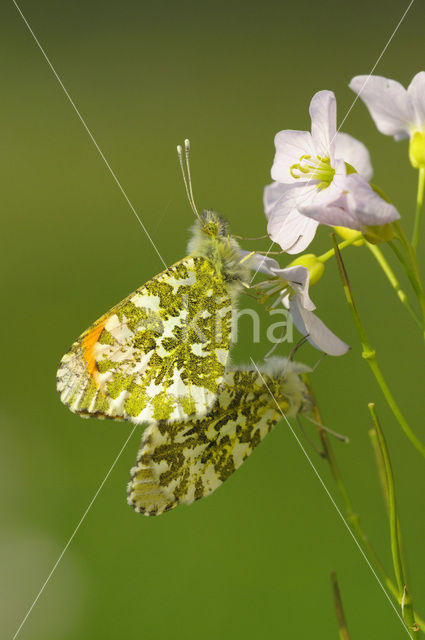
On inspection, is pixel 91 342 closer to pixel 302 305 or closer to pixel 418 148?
pixel 302 305

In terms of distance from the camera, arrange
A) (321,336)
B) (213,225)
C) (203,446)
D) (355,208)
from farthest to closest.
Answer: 1. (213,225)
2. (203,446)
3. (321,336)
4. (355,208)

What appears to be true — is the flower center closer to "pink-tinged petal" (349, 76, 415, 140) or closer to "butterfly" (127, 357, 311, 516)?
"pink-tinged petal" (349, 76, 415, 140)

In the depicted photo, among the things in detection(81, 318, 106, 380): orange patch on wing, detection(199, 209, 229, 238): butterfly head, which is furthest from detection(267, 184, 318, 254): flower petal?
detection(81, 318, 106, 380): orange patch on wing

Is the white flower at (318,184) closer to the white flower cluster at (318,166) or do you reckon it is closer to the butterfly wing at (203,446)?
the white flower cluster at (318,166)

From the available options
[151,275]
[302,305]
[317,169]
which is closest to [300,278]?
[302,305]

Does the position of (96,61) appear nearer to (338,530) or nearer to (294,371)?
(338,530)

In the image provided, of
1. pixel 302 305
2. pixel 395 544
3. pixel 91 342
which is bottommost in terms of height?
pixel 395 544
